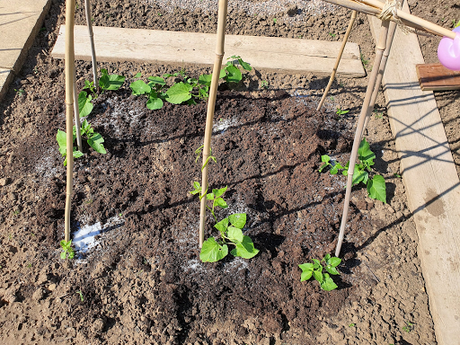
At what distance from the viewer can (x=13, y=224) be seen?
2293 millimetres

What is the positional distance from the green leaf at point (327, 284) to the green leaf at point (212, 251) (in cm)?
56

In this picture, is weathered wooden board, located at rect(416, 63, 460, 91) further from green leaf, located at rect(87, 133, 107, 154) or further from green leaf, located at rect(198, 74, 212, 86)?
green leaf, located at rect(87, 133, 107, 154)

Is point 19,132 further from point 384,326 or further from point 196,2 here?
point 384,326

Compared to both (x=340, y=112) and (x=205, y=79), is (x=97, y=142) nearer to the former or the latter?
(x=205, y=79)

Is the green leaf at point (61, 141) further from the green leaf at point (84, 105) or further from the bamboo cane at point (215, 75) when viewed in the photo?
the bamboo cane at point (215, 75)

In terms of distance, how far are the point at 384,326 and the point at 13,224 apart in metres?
2.22

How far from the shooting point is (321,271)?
2162 mm

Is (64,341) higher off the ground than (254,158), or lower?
lower

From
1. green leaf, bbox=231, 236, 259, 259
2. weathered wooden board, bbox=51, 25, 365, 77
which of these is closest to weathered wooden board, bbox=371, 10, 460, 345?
weathered wooden board, bbox=51, 25, 365, 77

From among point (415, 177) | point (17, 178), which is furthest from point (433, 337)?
point (17, 178)

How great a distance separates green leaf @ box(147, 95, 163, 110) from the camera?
2.83m

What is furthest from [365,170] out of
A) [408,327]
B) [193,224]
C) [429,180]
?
[193,224]

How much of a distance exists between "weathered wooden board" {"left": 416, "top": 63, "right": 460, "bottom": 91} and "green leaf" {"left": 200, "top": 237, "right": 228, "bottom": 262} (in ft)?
7.12

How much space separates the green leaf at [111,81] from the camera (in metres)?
2.86
